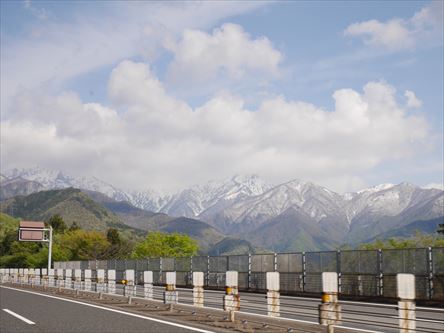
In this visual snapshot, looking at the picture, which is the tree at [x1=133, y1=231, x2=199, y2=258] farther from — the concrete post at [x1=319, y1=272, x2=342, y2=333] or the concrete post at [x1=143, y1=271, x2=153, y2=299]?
the concrete post at [x1=319, y1=272, x2=342, y2=333]

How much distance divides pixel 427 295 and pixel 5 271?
161 feet

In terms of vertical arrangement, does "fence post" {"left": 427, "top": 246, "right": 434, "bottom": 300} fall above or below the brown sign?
below

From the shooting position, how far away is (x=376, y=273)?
29.2m

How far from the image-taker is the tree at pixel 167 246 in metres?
129

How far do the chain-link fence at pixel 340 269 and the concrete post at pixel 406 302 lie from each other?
15.6m

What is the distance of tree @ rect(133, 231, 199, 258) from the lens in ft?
424

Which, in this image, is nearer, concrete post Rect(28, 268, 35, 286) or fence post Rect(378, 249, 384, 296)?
fence post Rect(378, 249, 384, 296)

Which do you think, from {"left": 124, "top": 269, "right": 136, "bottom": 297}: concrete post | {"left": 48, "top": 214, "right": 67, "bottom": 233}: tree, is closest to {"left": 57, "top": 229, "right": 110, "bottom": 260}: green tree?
{"left": 48, "top": 214, "right": 67, "bottom": 233}: tree

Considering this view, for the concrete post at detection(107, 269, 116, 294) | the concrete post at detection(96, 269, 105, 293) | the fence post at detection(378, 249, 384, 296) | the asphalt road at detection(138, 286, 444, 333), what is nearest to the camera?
the asphalt road at detection(138, 286, 444, 333)

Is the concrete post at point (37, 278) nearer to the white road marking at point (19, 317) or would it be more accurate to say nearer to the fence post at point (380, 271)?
the white road marking at point (19, 317)

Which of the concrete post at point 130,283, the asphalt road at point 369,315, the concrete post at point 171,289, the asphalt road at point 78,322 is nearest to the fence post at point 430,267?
the asphalt road at point 369,315

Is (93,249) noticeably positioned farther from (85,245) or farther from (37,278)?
(37,278)

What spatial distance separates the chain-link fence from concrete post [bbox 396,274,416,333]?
15.6 metres

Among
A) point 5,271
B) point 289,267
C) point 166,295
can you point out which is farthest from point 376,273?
point 5,271
